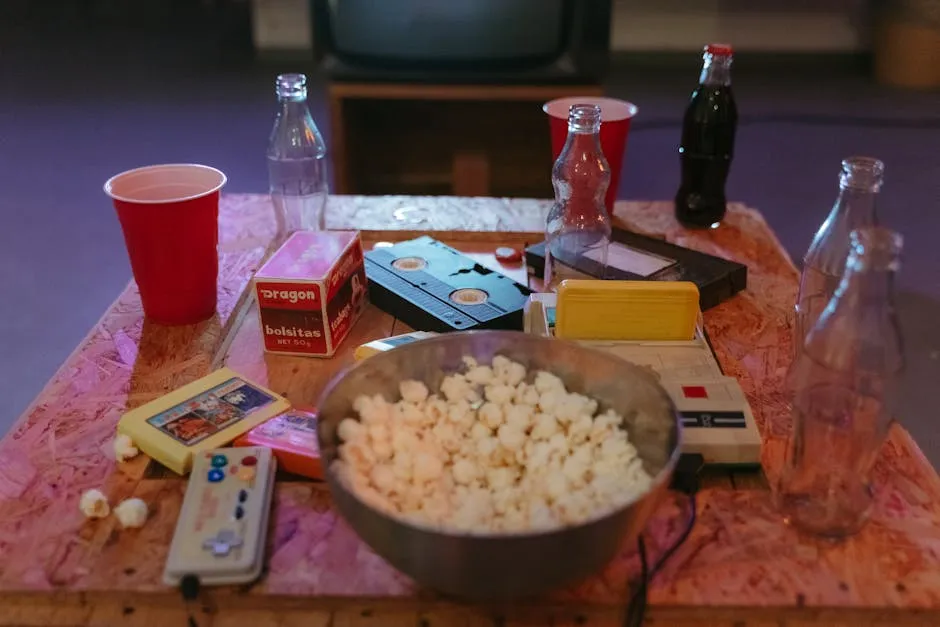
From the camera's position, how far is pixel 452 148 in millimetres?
2477

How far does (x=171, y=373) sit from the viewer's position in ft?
3.20

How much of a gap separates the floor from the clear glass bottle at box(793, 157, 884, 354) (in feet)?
2.75

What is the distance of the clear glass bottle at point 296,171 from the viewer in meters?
1.38

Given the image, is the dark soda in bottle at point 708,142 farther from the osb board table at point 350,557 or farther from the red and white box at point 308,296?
→ the red and white box at point 308,296

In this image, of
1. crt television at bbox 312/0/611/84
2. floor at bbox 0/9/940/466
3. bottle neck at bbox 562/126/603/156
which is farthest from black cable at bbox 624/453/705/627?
crt television at bbox 312/0/611/84

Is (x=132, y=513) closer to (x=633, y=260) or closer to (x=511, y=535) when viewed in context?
Answer: (x=511, y=535)

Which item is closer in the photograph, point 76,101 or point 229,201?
point 229,201

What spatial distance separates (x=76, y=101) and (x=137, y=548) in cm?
333

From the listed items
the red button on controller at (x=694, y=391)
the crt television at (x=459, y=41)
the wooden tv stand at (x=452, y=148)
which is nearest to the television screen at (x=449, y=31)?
the crt television at (x=459, y=41)

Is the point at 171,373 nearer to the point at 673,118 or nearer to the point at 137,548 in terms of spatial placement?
the point at 137,548

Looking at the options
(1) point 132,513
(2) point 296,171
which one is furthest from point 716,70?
(1) point 132,513

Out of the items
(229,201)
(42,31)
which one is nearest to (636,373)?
(229,201)

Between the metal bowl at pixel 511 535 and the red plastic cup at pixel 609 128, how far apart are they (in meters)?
0.62

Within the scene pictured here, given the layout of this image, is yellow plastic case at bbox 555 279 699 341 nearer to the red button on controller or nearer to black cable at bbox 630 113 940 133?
the red button on controller
